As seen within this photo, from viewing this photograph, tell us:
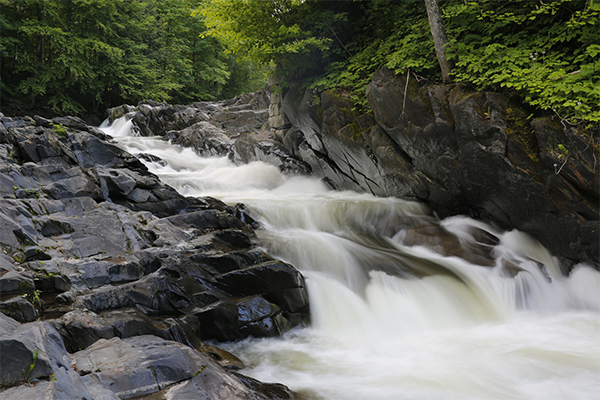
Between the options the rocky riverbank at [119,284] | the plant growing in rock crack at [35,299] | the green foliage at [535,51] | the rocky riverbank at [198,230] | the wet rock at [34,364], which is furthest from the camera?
the green foliage at [535,51]

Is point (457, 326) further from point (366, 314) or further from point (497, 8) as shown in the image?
point (497, 8)

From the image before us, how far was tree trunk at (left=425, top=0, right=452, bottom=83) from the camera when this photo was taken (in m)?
7.35

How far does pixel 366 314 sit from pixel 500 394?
2.11m

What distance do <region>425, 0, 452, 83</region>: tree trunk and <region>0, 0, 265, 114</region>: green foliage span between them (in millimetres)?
16283

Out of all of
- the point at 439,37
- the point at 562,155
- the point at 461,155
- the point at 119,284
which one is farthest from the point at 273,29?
the point at 119,284

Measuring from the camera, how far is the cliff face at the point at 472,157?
20.1ft

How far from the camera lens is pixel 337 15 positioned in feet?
30.8

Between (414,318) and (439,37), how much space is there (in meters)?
5.66

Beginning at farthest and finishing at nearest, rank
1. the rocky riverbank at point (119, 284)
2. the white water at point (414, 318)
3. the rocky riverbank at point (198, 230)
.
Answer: the white water at point (414, 318)
the rocky riverbank at point (198, 230)
the rocky riverbank at point (119, 284)

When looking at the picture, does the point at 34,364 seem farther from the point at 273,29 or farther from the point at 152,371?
the point at 273,29

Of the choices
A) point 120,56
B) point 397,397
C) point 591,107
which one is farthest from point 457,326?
point 120,56

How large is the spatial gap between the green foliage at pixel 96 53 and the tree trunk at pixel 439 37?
641 inches

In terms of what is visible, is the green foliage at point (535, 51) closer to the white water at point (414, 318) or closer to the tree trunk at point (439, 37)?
the tree trunk at point (439, 37)

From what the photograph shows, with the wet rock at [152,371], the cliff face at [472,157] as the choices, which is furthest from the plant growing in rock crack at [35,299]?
the cliff face at [472,157]
